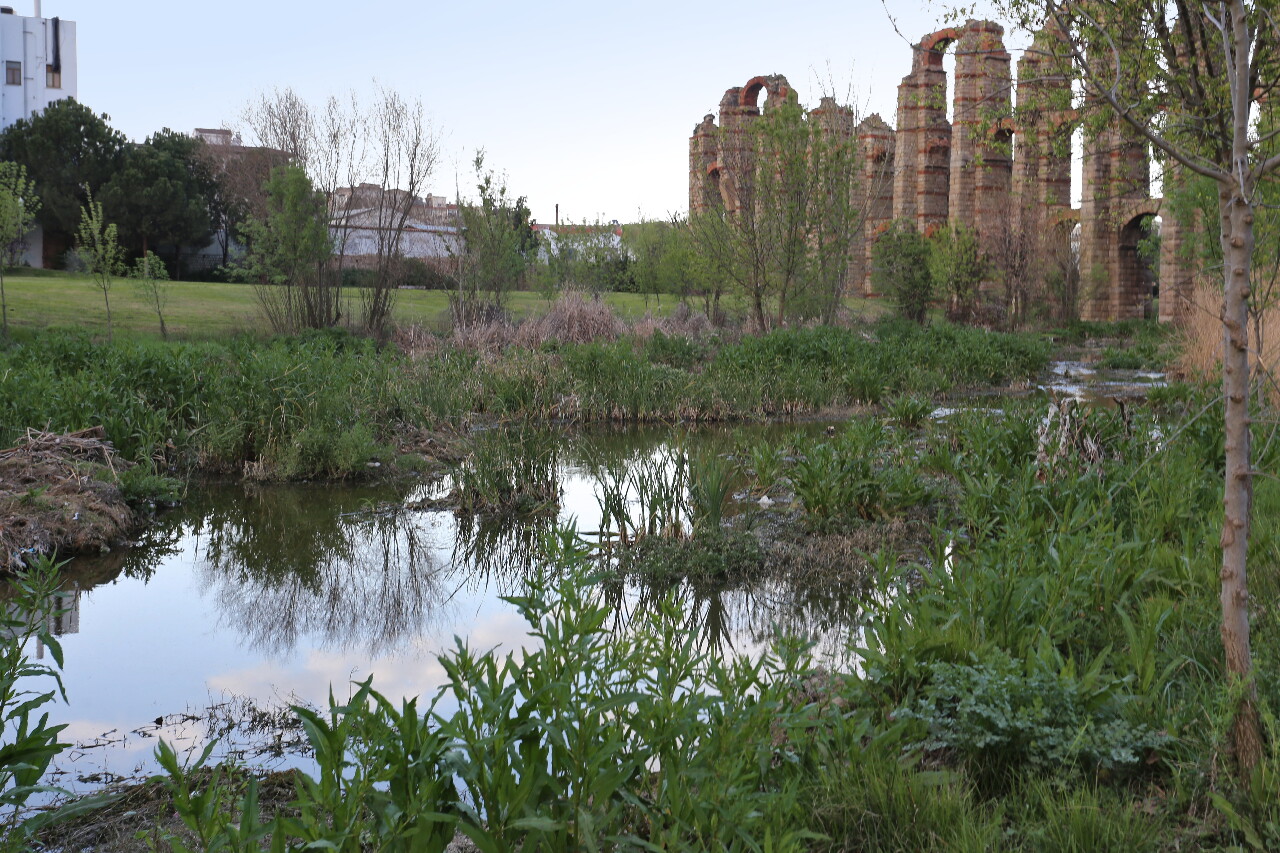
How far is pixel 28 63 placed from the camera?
40000mm

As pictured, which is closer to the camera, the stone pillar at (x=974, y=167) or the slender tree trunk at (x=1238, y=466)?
the slender tree trunk at (x=1238, y=466)

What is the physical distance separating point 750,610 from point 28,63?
44037mm

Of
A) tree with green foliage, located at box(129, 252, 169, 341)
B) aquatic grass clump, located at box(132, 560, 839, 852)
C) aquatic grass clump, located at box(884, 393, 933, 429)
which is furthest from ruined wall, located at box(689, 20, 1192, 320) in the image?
aquatic grass clump, located at box(132, 560, 839, 852)

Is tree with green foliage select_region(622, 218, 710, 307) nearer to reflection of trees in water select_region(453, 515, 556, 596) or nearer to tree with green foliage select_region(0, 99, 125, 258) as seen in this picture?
tree with green foliage select_region(0, 99, 125, 258)

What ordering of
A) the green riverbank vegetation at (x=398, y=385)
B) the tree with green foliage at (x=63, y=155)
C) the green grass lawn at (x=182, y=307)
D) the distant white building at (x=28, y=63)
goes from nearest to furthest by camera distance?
the green riverbank vegetation at (x=398, y=385)
the green grass lawn at (x=182, y=307)
the tree with green foliage at (x=63, y=155)
the distant white building at (x=28, y=63)

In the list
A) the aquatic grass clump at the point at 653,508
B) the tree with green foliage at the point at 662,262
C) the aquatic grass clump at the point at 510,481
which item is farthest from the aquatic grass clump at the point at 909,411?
the tree with green foliage at the point at 662,262

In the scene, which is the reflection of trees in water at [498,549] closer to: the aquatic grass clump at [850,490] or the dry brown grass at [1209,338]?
the aquatic grass clump at [850,490]

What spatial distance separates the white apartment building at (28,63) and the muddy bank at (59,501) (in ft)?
125

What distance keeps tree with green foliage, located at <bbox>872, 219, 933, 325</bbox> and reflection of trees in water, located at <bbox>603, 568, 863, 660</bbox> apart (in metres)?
21.4

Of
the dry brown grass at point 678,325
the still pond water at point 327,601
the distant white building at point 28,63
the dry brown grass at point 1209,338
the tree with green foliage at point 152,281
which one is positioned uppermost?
the distant white building at point 28,63

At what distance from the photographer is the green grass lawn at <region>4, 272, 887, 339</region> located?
20828 millimetres

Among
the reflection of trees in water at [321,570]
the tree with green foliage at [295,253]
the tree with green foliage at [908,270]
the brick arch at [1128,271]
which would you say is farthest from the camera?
the brick arch at [1128,271]

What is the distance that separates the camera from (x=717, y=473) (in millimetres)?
6414

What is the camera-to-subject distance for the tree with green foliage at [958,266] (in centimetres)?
2512
